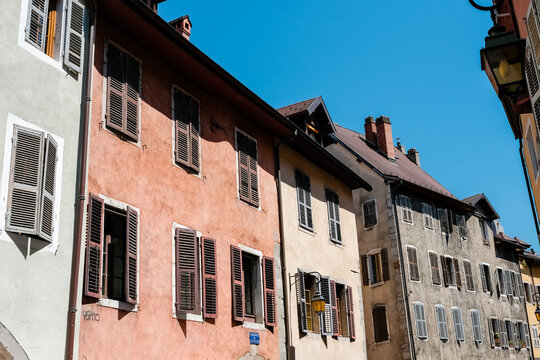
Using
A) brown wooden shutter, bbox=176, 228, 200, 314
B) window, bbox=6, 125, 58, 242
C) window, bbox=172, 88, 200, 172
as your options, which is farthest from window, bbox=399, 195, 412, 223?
window, bbox=6, 125, 58, 242

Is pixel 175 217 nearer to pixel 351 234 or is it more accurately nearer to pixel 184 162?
pixel 184 162

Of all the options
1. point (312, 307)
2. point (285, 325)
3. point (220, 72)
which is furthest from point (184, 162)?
point (312, 307)

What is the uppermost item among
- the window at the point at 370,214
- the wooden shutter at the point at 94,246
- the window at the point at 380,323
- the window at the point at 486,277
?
the window at the point at 370,214

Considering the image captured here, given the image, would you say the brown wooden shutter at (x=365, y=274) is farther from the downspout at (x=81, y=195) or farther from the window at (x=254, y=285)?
the downspout at (x=81, y=195)

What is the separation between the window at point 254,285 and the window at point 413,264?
1273cm

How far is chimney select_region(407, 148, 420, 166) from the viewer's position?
36906 millimetres

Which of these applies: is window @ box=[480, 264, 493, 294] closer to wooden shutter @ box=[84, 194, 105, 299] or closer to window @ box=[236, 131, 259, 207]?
window @ box=[236, 131, 259, 207]

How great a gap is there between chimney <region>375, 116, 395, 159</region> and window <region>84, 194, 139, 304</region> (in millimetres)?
21980

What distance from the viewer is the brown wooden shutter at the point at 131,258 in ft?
32.4

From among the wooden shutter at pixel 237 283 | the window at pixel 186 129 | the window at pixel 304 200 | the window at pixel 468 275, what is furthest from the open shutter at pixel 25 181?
the window at pixel 468 275

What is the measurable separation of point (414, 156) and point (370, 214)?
11323mm

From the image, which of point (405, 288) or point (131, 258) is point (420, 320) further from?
point (131, 258)

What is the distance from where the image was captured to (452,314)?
27.7 m

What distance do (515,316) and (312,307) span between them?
68.6 feet
